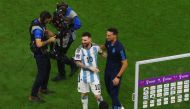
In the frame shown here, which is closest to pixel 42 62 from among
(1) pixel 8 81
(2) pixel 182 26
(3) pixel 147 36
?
(1) pixel 8 81

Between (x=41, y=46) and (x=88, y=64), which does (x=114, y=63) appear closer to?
(x=88, y=64)

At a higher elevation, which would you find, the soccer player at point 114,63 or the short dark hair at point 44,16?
the short dark hair at point 44,16

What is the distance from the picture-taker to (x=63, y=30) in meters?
11.6

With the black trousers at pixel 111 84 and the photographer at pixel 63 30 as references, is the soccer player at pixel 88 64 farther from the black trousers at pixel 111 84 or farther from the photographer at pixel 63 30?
the photographer at pixel 63 30

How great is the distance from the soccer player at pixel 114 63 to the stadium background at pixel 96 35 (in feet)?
3.46

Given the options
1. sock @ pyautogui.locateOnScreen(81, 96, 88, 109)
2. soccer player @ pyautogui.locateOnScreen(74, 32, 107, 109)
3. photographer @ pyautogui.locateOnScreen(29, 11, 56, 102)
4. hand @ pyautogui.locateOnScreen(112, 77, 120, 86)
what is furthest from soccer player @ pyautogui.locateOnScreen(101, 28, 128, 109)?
photographer @ pyautogui.locateOnScreen(29, 11, 56, 102)

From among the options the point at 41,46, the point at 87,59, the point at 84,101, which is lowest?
the point at 84,101

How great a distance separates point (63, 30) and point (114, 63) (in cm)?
185

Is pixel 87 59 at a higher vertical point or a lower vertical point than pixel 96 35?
lower

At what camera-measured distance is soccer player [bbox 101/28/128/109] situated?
10.1 meters

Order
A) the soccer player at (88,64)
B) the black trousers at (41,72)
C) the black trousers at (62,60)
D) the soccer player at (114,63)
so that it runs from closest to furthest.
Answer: the soccer player at (114,63)
the soccer player at (88,64)
the black trousers at (41,72)
the black trousers at (62,60)

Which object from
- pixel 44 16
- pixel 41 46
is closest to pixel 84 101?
pixel 41 46

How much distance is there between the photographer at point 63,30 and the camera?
11523mm

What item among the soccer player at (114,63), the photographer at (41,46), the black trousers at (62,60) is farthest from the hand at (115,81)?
the black trousers at (62,60)
